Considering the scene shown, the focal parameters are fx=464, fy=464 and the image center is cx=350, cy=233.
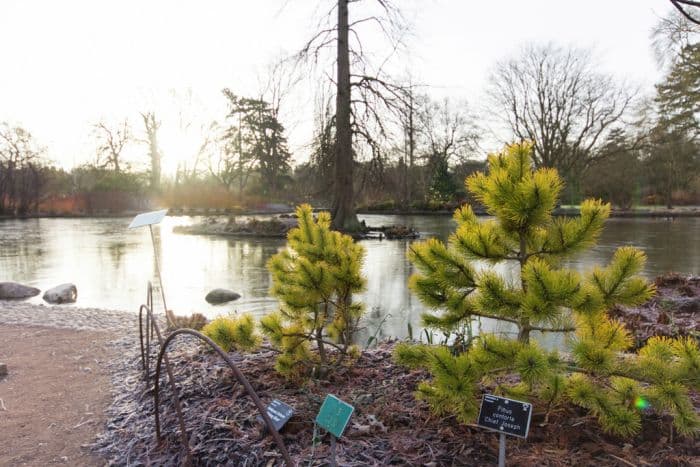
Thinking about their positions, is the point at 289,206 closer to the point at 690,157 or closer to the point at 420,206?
the point at 420,206

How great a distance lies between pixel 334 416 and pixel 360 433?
1.24 feet

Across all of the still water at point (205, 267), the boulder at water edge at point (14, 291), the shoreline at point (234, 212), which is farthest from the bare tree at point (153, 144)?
the boulder at water edge at point (14, 291)

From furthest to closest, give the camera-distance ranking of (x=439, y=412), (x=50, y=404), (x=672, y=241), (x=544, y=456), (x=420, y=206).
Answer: (x=420, y=206)
(x=672, y=241)
(x=50, y=404)
(x=439, y=412)
(x=544, y=456)

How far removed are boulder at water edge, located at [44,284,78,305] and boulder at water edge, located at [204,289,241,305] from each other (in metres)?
1.98

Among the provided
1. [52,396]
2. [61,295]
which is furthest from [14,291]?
[52,396]

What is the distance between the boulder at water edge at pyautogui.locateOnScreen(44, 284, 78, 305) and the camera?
654 centimetres

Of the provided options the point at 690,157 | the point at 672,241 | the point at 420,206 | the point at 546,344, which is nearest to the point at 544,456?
the point at 546,344

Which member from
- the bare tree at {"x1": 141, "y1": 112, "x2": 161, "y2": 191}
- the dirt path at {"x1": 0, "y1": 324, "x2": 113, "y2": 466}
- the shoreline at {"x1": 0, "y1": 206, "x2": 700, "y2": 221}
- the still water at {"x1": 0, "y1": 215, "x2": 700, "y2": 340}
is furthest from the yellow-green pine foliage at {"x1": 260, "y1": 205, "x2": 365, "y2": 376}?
the bare tree at {"x1": 141, "y1": 112, "x2": 161, "y2": 191}

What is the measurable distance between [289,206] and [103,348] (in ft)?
99.7

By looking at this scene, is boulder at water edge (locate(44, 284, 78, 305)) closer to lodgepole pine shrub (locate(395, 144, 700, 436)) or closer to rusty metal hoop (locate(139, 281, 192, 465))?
rusty metal hoop (locate(139, 281, 192, 465))

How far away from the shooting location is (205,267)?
379 inches

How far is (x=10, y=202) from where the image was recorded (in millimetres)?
27906

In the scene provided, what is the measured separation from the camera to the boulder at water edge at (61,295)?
6.54 m

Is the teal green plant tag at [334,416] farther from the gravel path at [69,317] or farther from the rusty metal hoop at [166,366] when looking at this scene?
the gravel path at [69,317]
